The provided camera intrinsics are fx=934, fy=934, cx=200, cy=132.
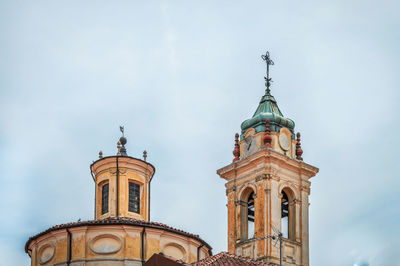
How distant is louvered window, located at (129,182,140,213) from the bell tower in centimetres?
528

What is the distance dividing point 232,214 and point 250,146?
10.9ft

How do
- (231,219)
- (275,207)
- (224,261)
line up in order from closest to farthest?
(224,261)
(275,207)
(231,219)

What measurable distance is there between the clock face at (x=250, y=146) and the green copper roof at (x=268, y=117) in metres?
0.57

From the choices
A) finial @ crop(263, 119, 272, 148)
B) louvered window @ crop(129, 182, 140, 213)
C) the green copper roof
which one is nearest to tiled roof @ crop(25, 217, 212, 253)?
louvered window @ crop(129, 182, 140, 213)

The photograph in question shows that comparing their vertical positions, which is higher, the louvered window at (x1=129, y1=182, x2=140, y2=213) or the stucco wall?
the louvered window at (x1=129, y1=182, x2=140, y2=213)

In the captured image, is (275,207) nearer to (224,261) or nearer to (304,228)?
(304,228)

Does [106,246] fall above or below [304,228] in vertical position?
below

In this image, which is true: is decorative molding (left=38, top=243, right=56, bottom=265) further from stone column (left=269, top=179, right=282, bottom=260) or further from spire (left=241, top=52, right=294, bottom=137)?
spire (left=241, top=52, right=294, bottom=137)

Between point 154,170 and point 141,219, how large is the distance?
245 cm

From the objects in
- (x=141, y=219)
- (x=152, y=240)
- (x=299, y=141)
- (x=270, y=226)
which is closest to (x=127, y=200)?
(x=141, y=219)

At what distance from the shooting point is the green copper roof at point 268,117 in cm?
4425

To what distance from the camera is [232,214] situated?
142 feet

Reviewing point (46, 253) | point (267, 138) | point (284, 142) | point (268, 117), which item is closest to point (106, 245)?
point (46, 253)

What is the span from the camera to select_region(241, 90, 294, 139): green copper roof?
1742 inches
